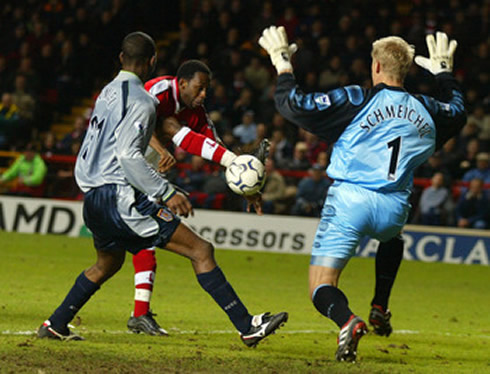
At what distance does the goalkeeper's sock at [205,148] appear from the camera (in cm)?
702

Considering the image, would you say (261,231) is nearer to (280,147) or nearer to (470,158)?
(280,147)

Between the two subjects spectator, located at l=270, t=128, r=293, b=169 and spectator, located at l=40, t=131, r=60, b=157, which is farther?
spectator, located at l=40, t=131, r=60, b=157

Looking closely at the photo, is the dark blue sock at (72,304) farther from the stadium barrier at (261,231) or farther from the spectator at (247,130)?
the spectator at (247,130)

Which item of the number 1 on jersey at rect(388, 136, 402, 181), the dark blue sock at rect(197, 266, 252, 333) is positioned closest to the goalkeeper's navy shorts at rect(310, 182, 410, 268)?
the number 1 on jersey at rect(388, 136, 402, 181)

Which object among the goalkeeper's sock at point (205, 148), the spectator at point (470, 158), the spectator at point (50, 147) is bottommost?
the spectator at point (50, 147)

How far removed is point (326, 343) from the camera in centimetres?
752

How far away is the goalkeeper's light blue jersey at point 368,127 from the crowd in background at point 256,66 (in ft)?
32.7

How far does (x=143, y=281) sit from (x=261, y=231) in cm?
893

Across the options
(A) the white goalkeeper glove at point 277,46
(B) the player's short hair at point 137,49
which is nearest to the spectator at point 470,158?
(A) the white goalkeeper glove at point 277,46

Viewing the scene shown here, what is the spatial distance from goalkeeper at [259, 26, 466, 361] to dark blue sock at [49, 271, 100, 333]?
1.62 meters

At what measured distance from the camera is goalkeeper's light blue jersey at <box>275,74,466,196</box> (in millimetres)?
6234

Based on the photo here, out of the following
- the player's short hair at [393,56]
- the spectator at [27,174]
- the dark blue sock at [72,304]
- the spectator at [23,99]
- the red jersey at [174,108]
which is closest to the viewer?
the player's short hair at [393,56]

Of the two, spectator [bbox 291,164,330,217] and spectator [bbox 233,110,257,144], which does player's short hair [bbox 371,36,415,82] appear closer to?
spectator [bbox 291,164,330,217]

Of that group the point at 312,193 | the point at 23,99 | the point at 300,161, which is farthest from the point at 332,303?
the point at 23,99
